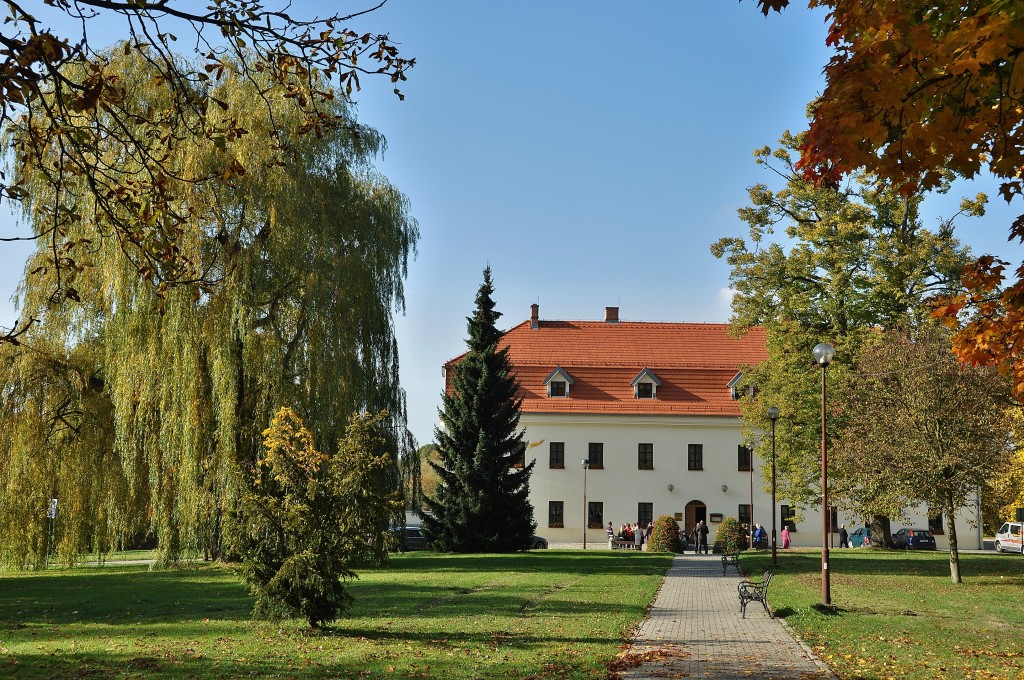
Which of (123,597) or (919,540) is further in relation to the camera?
(919,540)

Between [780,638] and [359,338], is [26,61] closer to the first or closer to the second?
[780,638]

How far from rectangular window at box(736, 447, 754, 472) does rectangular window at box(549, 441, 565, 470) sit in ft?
32.9

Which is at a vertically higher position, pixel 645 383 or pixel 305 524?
pixel 645 383

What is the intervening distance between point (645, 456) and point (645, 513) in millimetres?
3265

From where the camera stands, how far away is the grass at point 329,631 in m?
11.1

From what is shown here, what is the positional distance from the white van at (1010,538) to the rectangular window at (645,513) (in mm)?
18238

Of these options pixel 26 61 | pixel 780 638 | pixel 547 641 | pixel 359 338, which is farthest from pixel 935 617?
pixel 26 61

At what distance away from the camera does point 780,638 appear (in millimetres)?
14047

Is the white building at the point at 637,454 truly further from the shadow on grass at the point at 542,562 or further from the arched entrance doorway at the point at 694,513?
the shadow on grass at the point at 542,562

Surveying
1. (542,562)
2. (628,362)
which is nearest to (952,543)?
(542,562)

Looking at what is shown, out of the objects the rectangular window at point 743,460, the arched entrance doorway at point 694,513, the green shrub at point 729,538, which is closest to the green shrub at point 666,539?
the green shrub at point 729,538

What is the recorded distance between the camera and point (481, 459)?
38500 mm

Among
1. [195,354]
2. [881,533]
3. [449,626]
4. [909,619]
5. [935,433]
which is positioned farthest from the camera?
[881,533]

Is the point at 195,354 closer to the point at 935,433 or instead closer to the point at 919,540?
the point at 935,433
